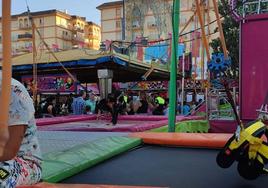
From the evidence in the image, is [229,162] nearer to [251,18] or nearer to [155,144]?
[155,144]

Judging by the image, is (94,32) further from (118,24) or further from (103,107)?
(103,107)

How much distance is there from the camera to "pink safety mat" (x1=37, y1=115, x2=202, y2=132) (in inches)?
245

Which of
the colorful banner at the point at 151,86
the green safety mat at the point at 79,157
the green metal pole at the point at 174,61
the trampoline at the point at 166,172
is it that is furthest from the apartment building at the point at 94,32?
the trampoline at the point at 166,172

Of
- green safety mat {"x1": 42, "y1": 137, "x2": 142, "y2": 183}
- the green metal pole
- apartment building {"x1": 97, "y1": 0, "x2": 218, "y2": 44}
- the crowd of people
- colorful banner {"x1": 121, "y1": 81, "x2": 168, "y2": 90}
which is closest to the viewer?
green safety mat {"x1": 42, "y1": 137, "x2": 142, "y2": 183}

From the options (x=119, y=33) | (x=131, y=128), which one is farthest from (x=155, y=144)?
(x=119, y=33)

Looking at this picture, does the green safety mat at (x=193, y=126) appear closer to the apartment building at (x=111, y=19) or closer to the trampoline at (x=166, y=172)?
the trampoline at (x=166, y=172)

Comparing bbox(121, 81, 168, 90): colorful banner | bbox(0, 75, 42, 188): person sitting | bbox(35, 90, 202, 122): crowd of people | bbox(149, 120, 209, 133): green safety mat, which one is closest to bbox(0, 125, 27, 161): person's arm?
bbox(0, 75, 42, 188): person sitting

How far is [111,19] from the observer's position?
149 ft

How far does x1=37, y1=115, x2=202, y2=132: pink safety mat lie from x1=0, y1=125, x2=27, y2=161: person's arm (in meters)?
4.35

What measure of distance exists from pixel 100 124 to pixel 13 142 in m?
6.11

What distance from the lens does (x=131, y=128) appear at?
6109 mm

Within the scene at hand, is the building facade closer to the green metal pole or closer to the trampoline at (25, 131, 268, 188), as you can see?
the green metal pole

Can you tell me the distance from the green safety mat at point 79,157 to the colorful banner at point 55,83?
8.10m

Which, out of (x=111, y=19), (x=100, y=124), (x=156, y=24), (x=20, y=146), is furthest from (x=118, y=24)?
(x=20, y=146)
